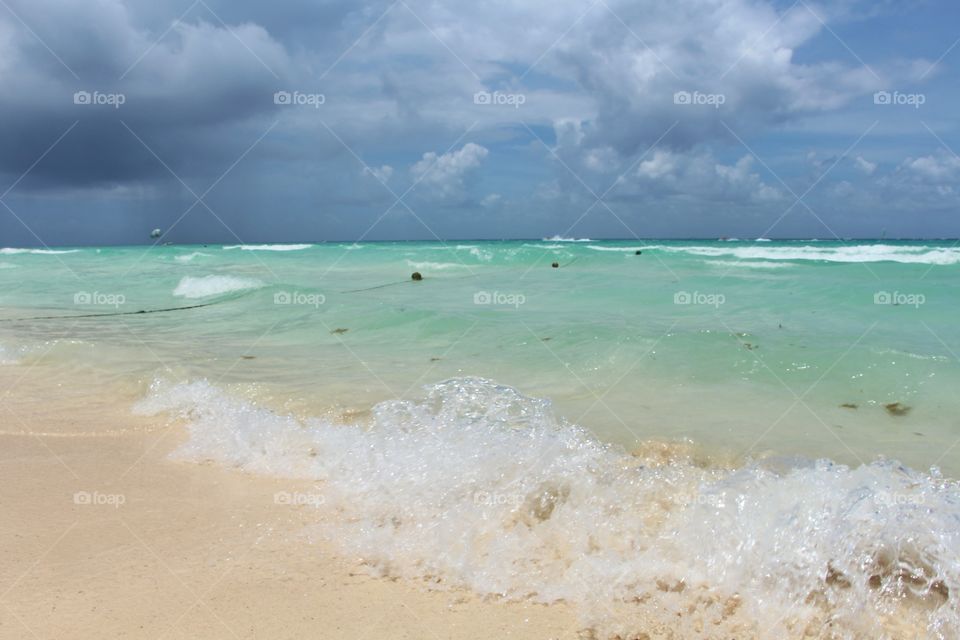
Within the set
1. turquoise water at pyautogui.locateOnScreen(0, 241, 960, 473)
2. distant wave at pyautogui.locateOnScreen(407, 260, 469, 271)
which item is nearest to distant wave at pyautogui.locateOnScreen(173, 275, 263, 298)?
turquoise water at pyautogui.locateOnScreen(0, 241, 960, 473)

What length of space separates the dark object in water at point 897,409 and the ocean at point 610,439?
0.09 ft

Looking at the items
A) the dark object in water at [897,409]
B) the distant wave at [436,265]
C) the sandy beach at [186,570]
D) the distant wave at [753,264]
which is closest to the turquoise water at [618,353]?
the dark object in water at [897,409]

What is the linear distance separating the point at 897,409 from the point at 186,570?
4.73 meters

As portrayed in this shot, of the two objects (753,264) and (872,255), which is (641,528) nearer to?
(753,264)

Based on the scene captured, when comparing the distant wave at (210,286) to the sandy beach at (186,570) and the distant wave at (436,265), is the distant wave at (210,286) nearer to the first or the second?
the distant wave at (436,265)

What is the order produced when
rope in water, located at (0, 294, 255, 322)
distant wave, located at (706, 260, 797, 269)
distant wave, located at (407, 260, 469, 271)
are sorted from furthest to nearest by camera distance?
1. distant wave, located at (407, 260, 469, 271)
2. distant wave, located at (706, 260, 797, 269)
3. rope in water, located at (0, 294, 255, 322)

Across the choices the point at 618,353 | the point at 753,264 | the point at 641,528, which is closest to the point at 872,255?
the point at 753,264

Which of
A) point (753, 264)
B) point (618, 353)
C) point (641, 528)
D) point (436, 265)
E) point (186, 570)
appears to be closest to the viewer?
point (186, 570)

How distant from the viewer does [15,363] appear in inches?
273

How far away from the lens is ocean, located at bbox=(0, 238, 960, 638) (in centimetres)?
269

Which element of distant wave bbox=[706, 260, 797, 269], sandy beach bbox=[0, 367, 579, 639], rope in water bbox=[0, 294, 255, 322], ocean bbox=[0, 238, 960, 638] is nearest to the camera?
sandy beach bbox=[0, 367, 579, 639]

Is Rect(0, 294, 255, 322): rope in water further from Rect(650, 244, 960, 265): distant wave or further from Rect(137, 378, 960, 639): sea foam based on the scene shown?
Rect(650, 244, 960, 265): distant wave

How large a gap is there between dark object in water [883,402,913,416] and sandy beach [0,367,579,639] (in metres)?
3.57

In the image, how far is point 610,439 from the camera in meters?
4.40
